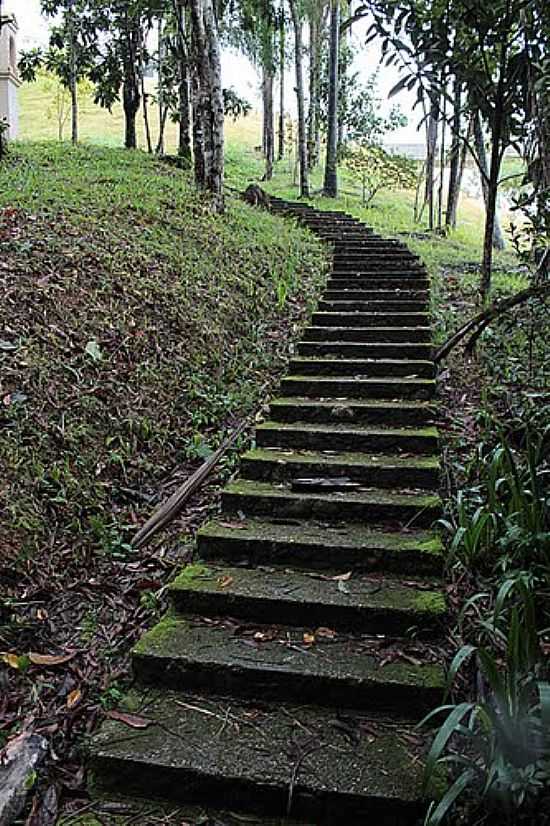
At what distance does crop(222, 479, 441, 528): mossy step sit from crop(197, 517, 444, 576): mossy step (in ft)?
0.28

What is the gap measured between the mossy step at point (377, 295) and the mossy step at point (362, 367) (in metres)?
1.74

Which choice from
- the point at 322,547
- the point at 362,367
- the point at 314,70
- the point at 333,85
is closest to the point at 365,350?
the point at 362,367

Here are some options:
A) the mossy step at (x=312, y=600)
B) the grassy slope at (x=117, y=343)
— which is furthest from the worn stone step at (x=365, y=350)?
the mossy step at (x=312, y=600)

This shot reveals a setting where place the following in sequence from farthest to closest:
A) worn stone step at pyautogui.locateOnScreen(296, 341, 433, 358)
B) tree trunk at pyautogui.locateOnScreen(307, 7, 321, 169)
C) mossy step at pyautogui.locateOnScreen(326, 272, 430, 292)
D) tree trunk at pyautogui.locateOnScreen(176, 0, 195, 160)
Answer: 1. tree trunk at pyautogui.locateOnScreen(307, 7, 321, 169)
2. tree trunk at pyautogui.locateOnScreen(176, 0, 195, 160)
3. mossy step at pyautogui.locateOnScreen(326, 272, 430, 292)
4. worn stone step at pyautogui.locateOnScreen(296, 341, 433, 358)

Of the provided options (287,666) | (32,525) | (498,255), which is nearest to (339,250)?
(498,255)

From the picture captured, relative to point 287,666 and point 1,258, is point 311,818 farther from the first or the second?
point 1,258

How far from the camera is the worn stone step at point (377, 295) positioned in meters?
7.36

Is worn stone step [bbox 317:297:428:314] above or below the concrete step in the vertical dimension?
above

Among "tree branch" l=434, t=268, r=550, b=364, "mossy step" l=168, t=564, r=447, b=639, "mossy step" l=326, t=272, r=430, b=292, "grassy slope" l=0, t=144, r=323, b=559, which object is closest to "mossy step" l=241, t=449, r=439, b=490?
"grassy slope" l=0, t=144, r=323, b=559

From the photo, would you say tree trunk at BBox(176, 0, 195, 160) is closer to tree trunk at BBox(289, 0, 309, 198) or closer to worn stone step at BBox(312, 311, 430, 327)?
tree trunk at BBox(289, 0, 309, 198)

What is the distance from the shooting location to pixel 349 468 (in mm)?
4238

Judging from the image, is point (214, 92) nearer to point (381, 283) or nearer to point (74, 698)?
point (381, 283)

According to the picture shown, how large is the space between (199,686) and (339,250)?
24.9 ft

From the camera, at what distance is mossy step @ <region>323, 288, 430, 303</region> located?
7.36 meters
